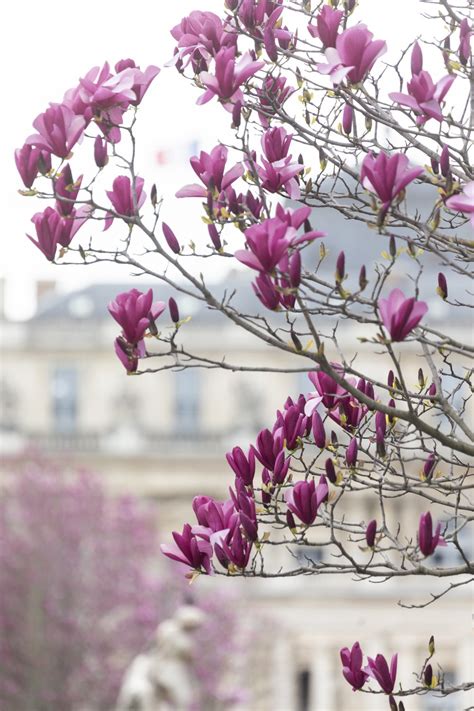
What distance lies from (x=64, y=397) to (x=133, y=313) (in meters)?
62.5

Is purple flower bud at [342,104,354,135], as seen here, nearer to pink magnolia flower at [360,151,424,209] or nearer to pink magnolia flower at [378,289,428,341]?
pink magnolia flower at [360,151,424,209]

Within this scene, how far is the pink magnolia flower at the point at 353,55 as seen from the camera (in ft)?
18.4

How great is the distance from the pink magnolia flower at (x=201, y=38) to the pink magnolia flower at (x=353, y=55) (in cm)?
67

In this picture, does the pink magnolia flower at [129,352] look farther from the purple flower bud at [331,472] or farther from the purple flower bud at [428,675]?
the purple flower bud at [428,675]

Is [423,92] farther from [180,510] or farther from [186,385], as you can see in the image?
[186,385]

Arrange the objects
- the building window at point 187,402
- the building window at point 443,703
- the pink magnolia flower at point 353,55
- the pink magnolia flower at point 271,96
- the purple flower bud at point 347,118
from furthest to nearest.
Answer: the building window at point 187,402 < the building window at point 443,703 < the pink magnolia flower at point 271,96 < the purple flower bud at point 347,118 < the pink magnolia flower at point 353,55

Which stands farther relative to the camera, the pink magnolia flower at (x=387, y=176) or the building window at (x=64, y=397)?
the building window at (x=64, y=397)

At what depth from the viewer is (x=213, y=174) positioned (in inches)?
234

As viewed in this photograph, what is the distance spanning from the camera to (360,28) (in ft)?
18.3

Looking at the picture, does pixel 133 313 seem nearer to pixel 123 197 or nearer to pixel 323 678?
pixel 123 197

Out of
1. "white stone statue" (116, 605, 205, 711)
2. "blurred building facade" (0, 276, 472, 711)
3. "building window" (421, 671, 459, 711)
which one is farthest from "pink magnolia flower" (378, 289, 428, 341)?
"blurred building facade" (0, 276, 472, 711)

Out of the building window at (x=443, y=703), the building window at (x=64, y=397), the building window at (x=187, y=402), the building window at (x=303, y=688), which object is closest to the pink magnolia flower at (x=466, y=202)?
the building window at (x=443, y=703)

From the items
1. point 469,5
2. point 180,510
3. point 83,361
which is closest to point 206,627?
point 180,510

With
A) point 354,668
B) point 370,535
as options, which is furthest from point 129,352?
point 354,668
